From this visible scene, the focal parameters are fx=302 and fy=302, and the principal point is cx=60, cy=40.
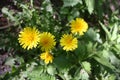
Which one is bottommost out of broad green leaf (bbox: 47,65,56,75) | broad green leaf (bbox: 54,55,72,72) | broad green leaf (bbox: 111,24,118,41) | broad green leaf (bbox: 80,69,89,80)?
broad green leaf (bbox: 80,69,89,80)

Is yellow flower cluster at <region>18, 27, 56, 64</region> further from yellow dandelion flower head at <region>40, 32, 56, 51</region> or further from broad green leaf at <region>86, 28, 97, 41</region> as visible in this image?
broad green leaf at <region>86, 28, 97, 41</region>

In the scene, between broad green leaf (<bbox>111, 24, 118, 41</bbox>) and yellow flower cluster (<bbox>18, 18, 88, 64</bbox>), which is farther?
broad green leaf (<bbox>111, 24, 118, 41</bbox>)

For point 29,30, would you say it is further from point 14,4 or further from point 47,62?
point 14,4

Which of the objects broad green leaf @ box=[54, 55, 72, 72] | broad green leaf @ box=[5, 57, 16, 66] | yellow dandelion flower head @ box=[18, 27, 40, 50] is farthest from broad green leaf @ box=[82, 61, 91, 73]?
broad green leaf @ box=[5, 57, 16, 66]

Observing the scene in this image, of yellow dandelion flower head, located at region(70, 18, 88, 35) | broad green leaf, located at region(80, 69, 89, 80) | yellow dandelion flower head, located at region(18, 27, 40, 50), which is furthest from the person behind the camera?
broad green leaf, located at region(80, 69, 89, 80)

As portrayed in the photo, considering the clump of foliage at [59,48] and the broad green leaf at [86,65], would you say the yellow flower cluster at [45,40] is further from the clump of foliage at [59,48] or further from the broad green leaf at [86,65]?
the broad green leaf at [86,65]

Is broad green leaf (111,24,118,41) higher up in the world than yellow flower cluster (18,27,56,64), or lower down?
higher up

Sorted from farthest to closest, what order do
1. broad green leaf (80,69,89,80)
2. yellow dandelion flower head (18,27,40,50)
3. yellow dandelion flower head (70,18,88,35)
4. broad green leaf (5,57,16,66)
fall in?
broad green leaf (5,57,16,66)
broad green leaf (80,69,89,80)
yellow dandelion flower head (70,18,88,35)
yellow dandelion flower head (18,27,40,50)

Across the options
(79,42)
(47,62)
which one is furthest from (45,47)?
(79,42)

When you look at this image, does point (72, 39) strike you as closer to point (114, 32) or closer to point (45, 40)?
point (45, 40)
